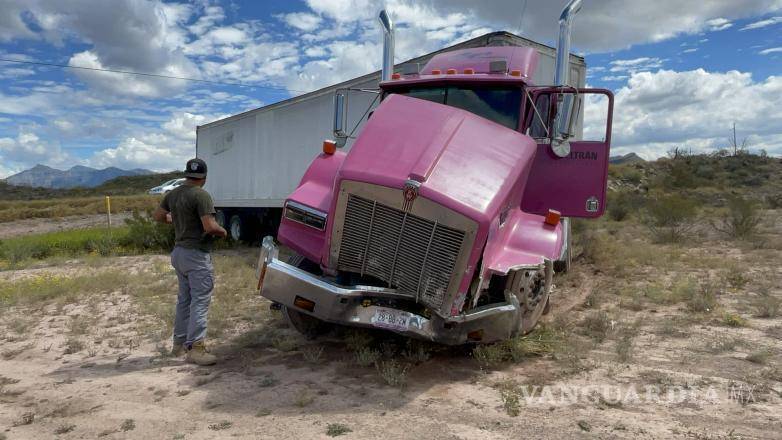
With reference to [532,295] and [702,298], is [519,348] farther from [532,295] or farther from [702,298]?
[702,298]

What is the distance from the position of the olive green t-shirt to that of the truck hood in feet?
4.82

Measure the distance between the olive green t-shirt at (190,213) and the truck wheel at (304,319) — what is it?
2.95 ft

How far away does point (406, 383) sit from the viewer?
4.84 m

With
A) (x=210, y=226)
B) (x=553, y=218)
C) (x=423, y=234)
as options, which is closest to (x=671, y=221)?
(x=553, y=218)

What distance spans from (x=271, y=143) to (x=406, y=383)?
10.4 m

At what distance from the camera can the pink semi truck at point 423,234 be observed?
14.8 ft

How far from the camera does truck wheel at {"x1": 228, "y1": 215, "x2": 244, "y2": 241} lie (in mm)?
16656

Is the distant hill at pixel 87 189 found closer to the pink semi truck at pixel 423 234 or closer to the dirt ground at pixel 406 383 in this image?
the dirt ground at pixel 406 383

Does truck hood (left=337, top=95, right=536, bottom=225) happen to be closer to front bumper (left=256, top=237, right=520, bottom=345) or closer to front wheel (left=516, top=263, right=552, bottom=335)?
front wheel (left=516, top=263, right=552, bottom=335)

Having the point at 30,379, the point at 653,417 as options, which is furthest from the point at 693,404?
the point at 30,379

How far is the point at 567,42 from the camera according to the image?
6.14 metres

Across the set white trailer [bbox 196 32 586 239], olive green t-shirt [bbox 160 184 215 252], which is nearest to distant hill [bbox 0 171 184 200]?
white trailer [bbox 196 32 586 239]

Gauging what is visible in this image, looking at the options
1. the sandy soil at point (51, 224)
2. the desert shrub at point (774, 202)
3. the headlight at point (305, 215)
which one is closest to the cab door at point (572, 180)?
the headlight at point (305, 215)

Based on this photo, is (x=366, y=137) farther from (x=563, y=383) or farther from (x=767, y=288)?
(x=767, y=288)
